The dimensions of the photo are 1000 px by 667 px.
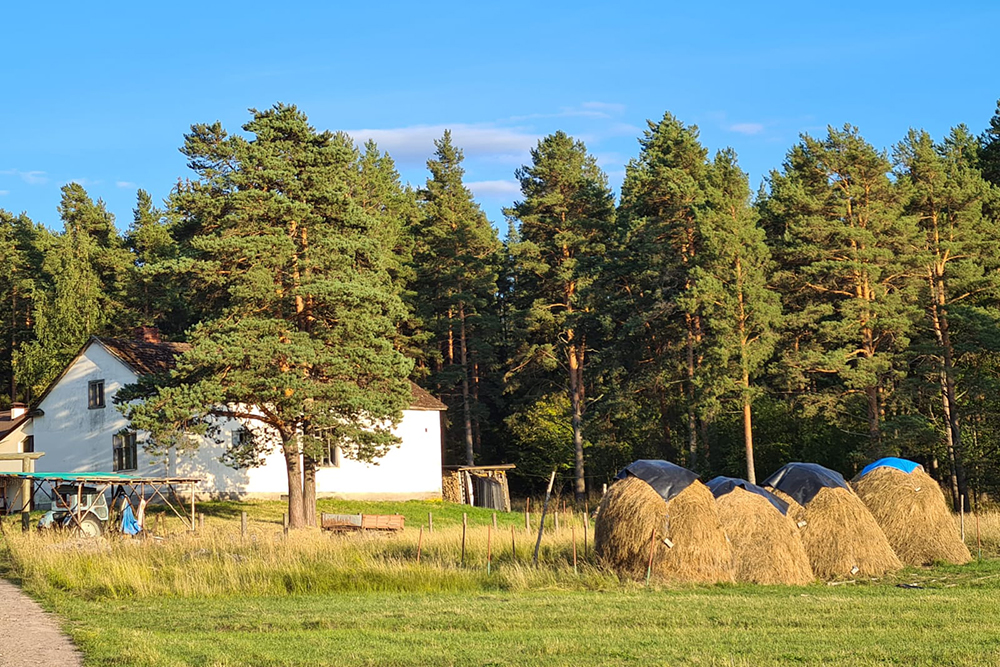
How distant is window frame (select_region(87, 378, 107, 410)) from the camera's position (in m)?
45.4

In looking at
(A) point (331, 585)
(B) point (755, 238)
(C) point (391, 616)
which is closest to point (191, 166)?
(B) point (755, 238)

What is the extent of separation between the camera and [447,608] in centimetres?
1636

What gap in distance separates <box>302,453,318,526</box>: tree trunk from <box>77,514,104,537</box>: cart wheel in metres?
6.66

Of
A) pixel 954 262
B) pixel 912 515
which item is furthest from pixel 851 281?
pixel 912 515

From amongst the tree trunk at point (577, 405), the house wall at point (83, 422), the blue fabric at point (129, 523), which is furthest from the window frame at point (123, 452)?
the tree trunk at point (577, 405)

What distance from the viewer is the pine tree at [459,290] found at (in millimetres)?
61188

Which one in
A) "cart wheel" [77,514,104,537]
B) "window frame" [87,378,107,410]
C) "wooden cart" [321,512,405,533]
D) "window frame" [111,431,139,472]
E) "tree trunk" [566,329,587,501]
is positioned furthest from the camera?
"tree trunk" [566,329,587,501]

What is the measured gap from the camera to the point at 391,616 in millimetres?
15617

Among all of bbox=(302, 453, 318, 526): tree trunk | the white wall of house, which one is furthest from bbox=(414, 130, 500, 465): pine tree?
bbox=(302, 453, 318, 526): tree trunk

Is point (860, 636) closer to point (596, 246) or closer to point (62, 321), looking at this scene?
point (596, 246)

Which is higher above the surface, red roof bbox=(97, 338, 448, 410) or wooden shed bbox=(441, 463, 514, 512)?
red roof bbox=(97, 338, 448, 410)

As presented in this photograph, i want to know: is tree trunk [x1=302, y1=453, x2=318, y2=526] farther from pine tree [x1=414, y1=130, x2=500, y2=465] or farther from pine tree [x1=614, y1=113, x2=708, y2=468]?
pine tree [x1=414, y1=130, x2=500, y2=465]

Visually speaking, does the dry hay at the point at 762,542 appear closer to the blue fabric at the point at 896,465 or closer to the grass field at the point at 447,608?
the grass field at the point at 447,608

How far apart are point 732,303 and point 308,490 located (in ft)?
58.9
